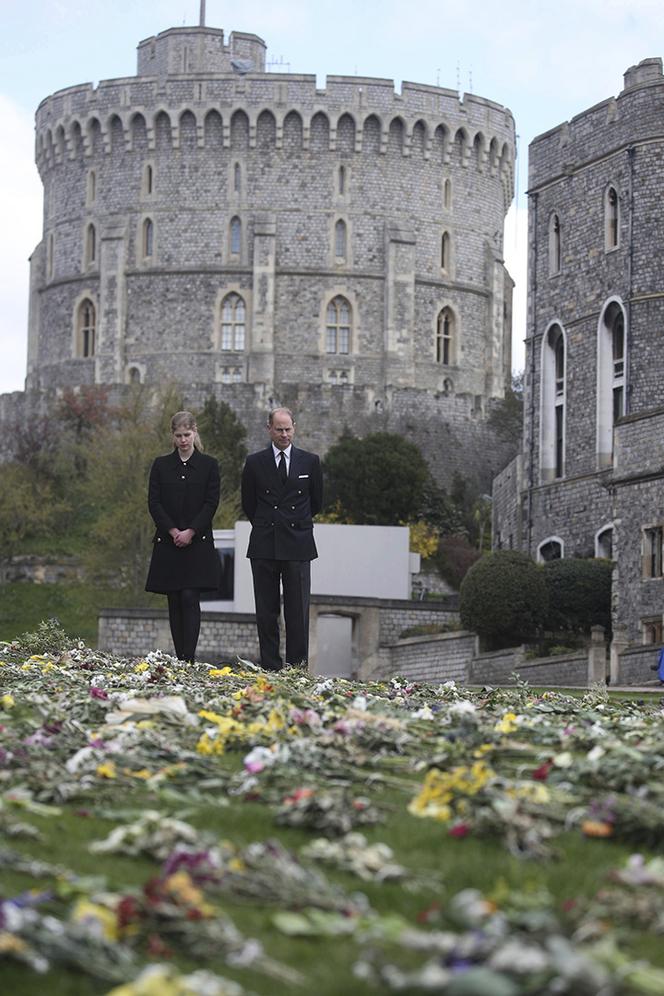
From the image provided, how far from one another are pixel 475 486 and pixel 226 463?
10.9 m

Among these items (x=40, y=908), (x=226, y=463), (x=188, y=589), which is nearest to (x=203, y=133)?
(x=226, y=463)

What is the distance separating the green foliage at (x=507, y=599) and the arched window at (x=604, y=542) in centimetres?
552

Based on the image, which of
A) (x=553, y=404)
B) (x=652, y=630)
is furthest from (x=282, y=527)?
(x=553, y=404)

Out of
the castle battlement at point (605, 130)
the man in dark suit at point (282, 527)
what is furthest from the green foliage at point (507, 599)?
the man in dark suit at point (282, 527)

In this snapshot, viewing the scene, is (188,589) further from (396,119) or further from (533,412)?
(396,119)

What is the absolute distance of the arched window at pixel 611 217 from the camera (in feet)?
175

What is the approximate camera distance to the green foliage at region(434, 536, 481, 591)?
65.7 meters

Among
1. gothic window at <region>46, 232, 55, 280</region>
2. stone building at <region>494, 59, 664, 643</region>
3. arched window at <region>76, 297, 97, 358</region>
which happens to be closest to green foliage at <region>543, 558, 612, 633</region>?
stone building at <region>494, 59, 664, 643</region>

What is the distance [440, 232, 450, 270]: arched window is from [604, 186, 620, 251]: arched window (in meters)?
37.2

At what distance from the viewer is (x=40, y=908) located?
20.7 feet

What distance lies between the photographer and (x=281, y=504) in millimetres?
15734

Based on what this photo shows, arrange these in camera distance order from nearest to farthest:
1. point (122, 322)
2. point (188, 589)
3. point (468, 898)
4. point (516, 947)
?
1. point (516, 947)
2. point (468, 898)
3. point (188, 589)
4. point (122, 322)

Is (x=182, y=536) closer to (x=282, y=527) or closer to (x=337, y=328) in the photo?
(x=282, y=527)

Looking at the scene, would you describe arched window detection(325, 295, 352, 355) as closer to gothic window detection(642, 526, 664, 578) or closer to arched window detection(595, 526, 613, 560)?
arched window detection(595, 526, 613, 560)
